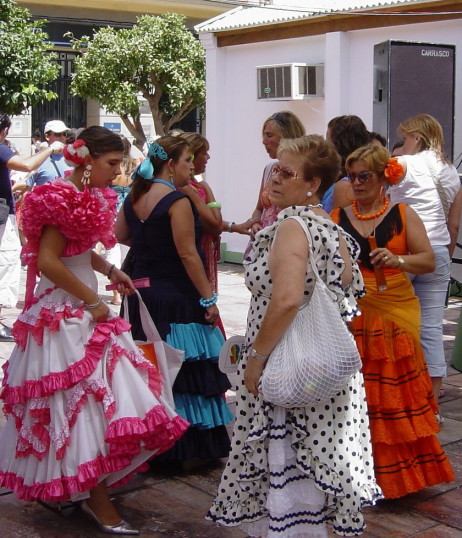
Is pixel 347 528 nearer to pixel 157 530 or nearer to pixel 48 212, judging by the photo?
pixel 157 530

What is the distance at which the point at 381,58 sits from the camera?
→ 9.41 metres

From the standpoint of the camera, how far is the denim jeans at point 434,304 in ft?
17.6

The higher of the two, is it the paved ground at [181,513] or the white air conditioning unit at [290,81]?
the white air conditioning unit at [290,81]

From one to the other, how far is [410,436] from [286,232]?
1.46 m

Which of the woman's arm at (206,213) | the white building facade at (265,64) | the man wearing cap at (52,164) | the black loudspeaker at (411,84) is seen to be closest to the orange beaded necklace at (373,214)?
the woman's arm at (206,213)

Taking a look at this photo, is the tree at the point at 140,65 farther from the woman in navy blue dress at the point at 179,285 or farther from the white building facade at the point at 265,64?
the woman in navy blue dress at the point at 179,285

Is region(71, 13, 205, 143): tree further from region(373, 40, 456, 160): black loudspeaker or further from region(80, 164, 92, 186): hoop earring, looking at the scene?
region(80, 164, 92, 186): hoop earring

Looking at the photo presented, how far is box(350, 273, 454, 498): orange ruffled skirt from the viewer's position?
4207 millimetres

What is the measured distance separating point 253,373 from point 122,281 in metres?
1.21

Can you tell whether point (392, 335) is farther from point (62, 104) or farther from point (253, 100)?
point (62, 104)

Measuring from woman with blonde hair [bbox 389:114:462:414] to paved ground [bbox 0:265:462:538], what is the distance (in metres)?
0.81

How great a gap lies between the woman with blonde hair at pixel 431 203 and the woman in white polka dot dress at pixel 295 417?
204 centimetres

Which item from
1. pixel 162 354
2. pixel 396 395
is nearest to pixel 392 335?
pixel 396 395

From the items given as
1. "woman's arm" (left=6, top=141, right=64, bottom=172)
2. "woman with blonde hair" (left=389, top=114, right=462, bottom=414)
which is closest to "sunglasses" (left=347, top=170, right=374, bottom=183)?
"woman with blonde hair" (left=389, top=114, right=462, bottom=414)
